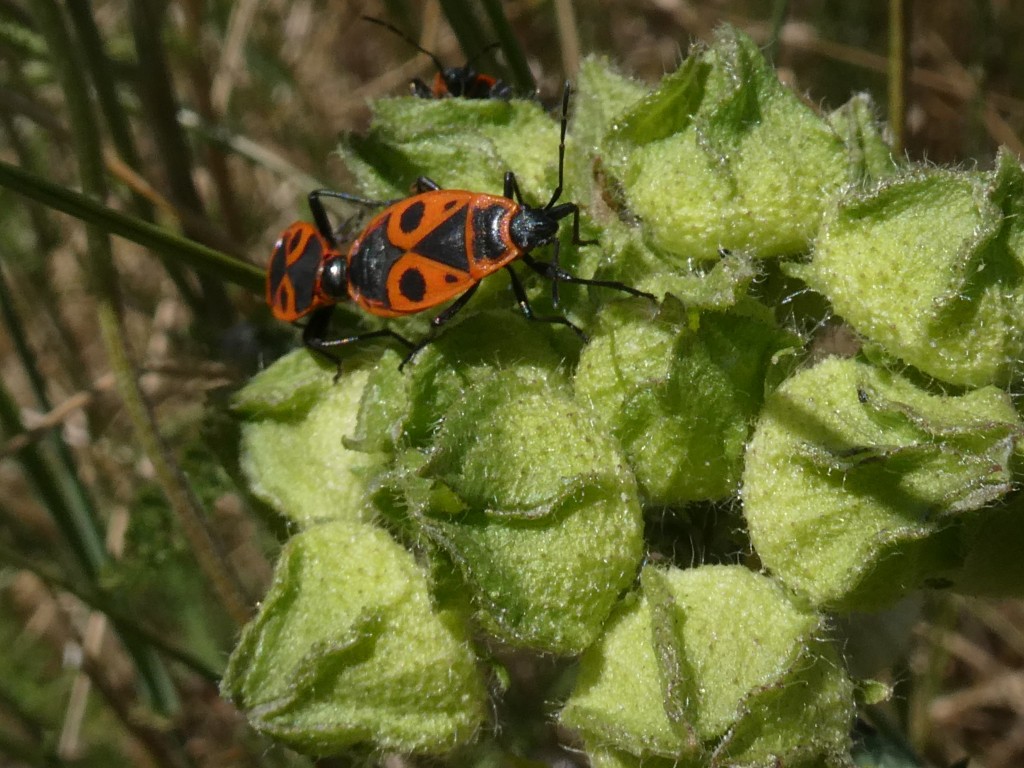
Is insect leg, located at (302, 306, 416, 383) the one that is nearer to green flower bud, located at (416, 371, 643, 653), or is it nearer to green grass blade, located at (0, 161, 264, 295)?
green grass blade, located at (0, 161, 264, 295)

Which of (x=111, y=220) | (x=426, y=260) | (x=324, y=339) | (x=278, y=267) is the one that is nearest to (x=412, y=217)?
(x=426, y=260)

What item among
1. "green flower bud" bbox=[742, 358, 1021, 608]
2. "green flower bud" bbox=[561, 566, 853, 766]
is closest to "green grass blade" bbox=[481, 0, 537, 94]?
"green flower bud" bbox=[742, 358, 1021, 608]

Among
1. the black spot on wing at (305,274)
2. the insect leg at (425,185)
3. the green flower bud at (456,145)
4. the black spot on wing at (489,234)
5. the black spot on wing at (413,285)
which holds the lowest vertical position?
the black spot on wing at (305,274)

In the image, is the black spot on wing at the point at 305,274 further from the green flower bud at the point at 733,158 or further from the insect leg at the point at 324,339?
the green flower bud at the point at 733,158

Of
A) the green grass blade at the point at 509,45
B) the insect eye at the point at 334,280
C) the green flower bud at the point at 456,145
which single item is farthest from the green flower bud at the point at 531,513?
the green grass blade at the point at 509,45

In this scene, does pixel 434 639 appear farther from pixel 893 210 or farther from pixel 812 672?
pixel 893 210

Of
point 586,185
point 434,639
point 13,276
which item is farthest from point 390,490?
point 13,276

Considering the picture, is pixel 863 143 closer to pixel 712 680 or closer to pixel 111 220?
pixel 712 680
